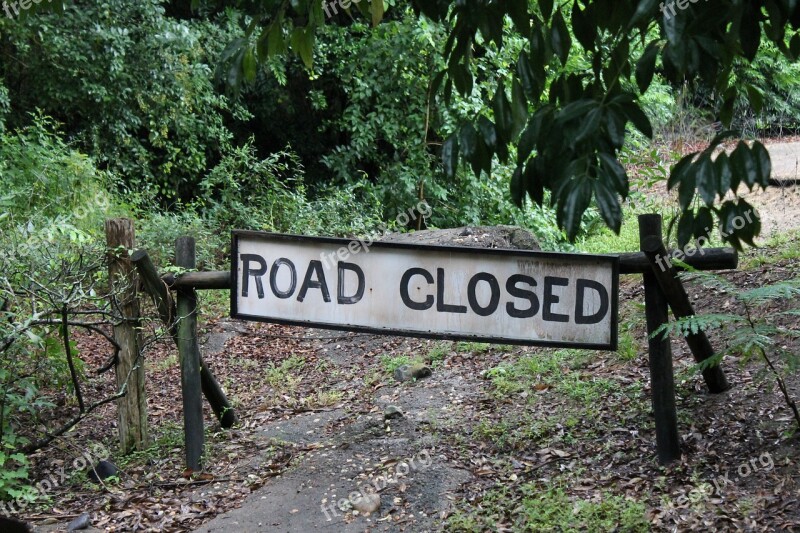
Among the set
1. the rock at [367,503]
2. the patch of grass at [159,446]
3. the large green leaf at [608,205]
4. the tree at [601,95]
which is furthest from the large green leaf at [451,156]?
the patch of grass at [159,446]

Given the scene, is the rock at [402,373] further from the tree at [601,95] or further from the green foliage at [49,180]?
the green foliage at [49,180]

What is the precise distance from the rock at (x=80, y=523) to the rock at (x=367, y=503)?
146cm

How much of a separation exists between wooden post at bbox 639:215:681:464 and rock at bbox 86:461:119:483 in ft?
10.7

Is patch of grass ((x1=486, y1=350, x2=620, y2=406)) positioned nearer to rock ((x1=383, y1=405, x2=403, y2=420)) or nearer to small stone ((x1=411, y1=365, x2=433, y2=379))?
small stone ((x1=411, y1=365, x2=433, y2=379))

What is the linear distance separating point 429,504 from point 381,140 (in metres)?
8.91

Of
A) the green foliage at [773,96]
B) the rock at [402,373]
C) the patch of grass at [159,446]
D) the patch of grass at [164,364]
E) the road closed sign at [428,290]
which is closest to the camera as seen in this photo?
the road closed sign at [428,290]

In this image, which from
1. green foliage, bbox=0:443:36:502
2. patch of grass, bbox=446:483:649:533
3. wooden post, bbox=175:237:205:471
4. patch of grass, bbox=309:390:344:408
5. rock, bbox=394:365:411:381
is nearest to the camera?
patch of grass, bbox=446:483:649:533

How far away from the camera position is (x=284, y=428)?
5.60m

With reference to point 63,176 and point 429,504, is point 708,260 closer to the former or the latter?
point 429,504

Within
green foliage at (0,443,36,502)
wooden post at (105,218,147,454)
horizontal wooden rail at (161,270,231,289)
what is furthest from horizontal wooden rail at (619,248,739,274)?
green foliage at (0,443,36,502)

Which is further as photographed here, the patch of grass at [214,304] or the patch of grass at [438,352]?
the patch of grass at [214,304]

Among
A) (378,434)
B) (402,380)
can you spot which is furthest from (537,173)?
(402,380)

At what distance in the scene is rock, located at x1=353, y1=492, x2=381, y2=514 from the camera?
13.9ft

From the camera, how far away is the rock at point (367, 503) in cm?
424
